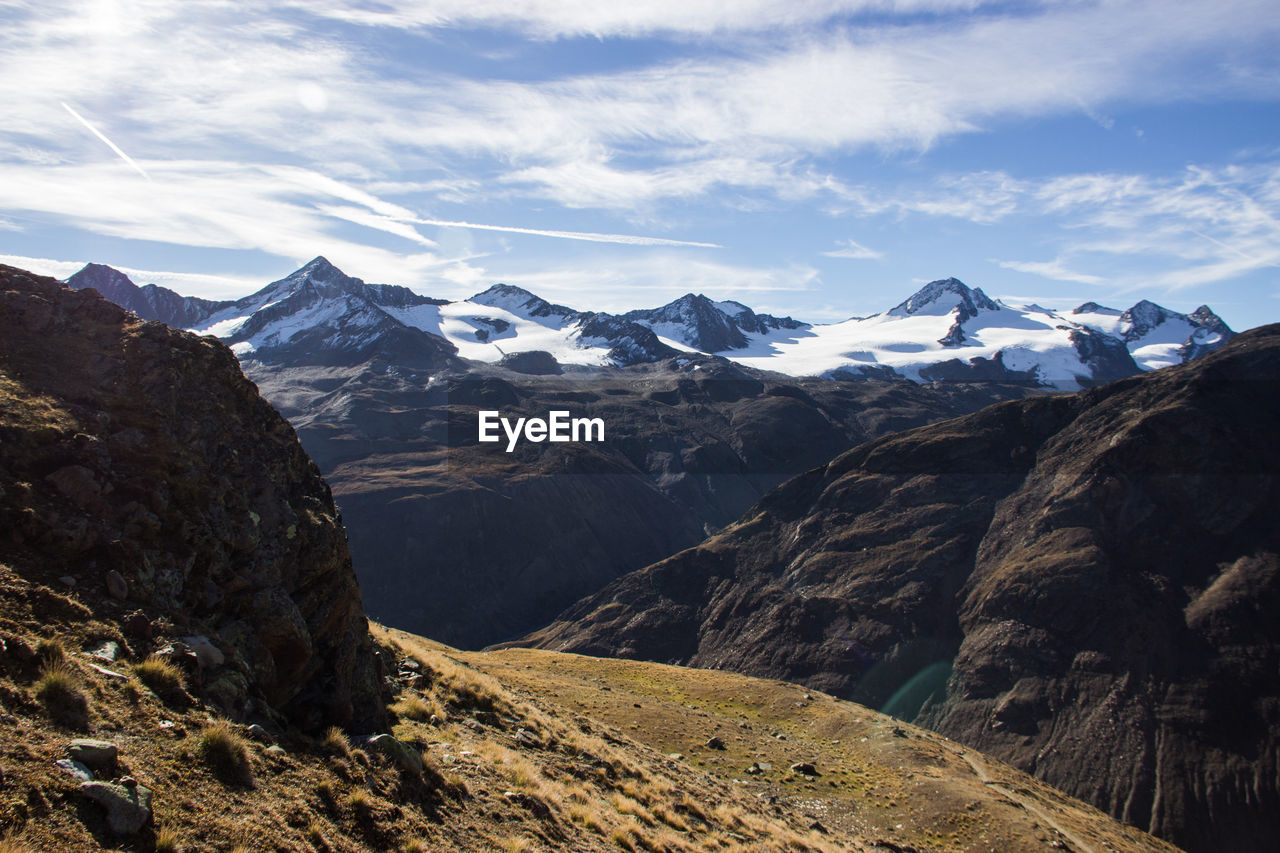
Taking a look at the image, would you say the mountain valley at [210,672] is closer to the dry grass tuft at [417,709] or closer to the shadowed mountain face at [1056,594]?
the dry grass tuft at [417,709]

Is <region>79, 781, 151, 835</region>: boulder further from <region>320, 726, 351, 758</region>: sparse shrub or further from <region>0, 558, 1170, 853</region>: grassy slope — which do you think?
<region>320, 726, 351, 758</region>: sparse shrub

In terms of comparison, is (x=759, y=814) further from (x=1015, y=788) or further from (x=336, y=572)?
(x=1015, y=788)

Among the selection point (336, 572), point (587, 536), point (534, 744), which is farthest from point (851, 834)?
point (587, 536)

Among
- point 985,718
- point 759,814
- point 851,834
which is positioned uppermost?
point 759,814

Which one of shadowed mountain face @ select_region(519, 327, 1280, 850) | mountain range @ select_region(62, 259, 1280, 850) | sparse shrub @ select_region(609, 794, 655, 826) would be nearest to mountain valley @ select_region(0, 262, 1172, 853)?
sparse shrub @ select_region(609, 794, 655, 826)

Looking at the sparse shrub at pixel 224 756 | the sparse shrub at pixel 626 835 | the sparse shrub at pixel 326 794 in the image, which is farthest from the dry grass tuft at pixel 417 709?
the sparse shrub at pixel 224 756

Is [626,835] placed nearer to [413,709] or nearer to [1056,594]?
[413,709]
